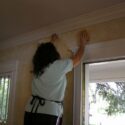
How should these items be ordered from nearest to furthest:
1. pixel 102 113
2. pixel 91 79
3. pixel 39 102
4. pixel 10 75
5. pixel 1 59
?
1. pixel 39 102
2. pixel 102 113
3. pixel 91 79
4. pixel 10 75
5. pixel 1 59

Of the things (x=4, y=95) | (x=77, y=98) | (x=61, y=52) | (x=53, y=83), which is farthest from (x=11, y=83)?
(x=53, y=83)

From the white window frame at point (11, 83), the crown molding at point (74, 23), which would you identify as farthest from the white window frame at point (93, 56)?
the white window frame at point (11, 83)

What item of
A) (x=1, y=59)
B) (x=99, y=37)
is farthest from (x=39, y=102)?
(x=1, y=59)

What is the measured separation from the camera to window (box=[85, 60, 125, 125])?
2217 mm

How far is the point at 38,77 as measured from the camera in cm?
185

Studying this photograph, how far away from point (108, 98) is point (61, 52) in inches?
25.3

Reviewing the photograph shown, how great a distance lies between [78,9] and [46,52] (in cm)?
47

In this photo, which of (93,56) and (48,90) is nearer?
(48,90)

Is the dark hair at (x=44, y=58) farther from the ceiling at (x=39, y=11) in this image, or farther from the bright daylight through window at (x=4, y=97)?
the bright daylight through window at (x=4, y=97)

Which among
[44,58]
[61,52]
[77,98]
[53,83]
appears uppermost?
[61,52]

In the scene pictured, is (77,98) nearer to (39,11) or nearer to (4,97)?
(39,11)

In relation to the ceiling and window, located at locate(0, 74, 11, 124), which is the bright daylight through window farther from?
the ceiling

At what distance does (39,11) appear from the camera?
2.12m

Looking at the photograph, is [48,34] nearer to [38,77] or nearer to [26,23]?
[26,23]
